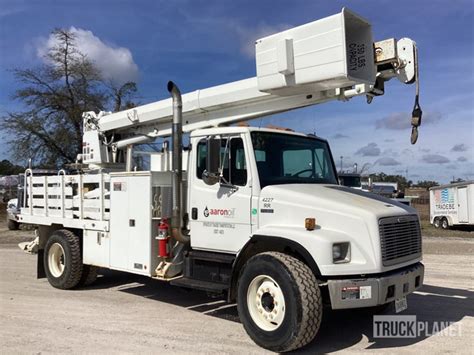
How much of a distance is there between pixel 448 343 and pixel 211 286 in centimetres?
306

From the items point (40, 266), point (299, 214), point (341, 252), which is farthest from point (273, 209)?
point (40, 266)

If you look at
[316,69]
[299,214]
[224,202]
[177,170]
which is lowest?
[299,214]

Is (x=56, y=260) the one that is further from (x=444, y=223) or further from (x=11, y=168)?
(x=11, y=168)

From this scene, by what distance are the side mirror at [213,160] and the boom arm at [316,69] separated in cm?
101

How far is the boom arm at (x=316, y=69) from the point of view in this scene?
5914 mm

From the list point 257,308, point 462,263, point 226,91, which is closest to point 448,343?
point 257,308

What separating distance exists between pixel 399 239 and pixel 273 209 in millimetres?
1577

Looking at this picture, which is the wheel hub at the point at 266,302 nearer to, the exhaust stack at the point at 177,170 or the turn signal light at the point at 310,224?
the turn signal light at the point at 310,224

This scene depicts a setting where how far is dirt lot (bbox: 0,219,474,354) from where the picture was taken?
19.2ft

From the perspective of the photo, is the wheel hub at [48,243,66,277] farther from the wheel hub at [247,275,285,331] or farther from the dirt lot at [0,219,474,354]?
the wheel hub at [247,275,285,331]

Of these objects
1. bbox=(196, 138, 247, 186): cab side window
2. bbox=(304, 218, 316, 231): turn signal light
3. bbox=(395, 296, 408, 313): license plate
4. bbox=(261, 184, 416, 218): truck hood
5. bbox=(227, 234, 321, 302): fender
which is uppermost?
bbox=(196, 138, 247, 186): cab side window

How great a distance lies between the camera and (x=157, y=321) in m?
6.93

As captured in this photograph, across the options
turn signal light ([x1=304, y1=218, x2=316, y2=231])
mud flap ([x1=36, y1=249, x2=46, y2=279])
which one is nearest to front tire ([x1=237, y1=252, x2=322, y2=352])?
turn signal light ([x1=304, y1=218, x2=316, y2=231])

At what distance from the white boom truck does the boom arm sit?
16 millimetres
